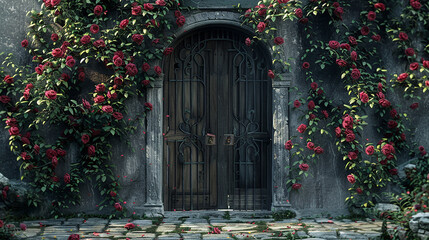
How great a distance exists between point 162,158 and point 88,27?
78.5 inches

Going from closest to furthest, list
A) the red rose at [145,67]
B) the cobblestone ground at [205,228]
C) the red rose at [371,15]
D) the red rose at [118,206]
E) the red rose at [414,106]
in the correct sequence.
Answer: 1. the cobblestone ground at [205,228]
2. the red rose at [118,206]
3. the red rose at [145,67]
4. the red rose at [371,15]
5. the red rose at [414,106]

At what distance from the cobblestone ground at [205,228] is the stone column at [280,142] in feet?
1.35

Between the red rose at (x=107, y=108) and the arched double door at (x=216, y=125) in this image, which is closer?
the red rose at (x=107, y=108)

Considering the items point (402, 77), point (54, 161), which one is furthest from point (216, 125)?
point (402, 77)

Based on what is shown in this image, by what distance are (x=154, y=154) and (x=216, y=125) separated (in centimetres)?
93

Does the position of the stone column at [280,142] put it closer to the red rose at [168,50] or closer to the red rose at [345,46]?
the red rose at [345,46]

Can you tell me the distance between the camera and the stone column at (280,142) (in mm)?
7508

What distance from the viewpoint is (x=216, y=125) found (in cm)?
769

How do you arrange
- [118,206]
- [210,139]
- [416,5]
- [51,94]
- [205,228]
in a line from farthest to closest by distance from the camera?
[210,139]
[416,5]
[118,206]
[51,94]
[205,228]

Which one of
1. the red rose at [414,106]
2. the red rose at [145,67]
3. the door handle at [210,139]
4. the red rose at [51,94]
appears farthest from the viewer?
the door handle at [210,139]

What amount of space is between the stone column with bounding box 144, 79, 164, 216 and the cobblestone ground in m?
0.27

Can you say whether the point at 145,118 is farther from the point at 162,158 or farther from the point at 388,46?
the point at 388,46

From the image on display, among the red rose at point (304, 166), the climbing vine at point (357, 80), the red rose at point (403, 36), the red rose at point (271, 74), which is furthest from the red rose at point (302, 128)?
the red rose at point (403, 36)

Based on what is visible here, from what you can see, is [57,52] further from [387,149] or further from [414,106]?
[414,106]
